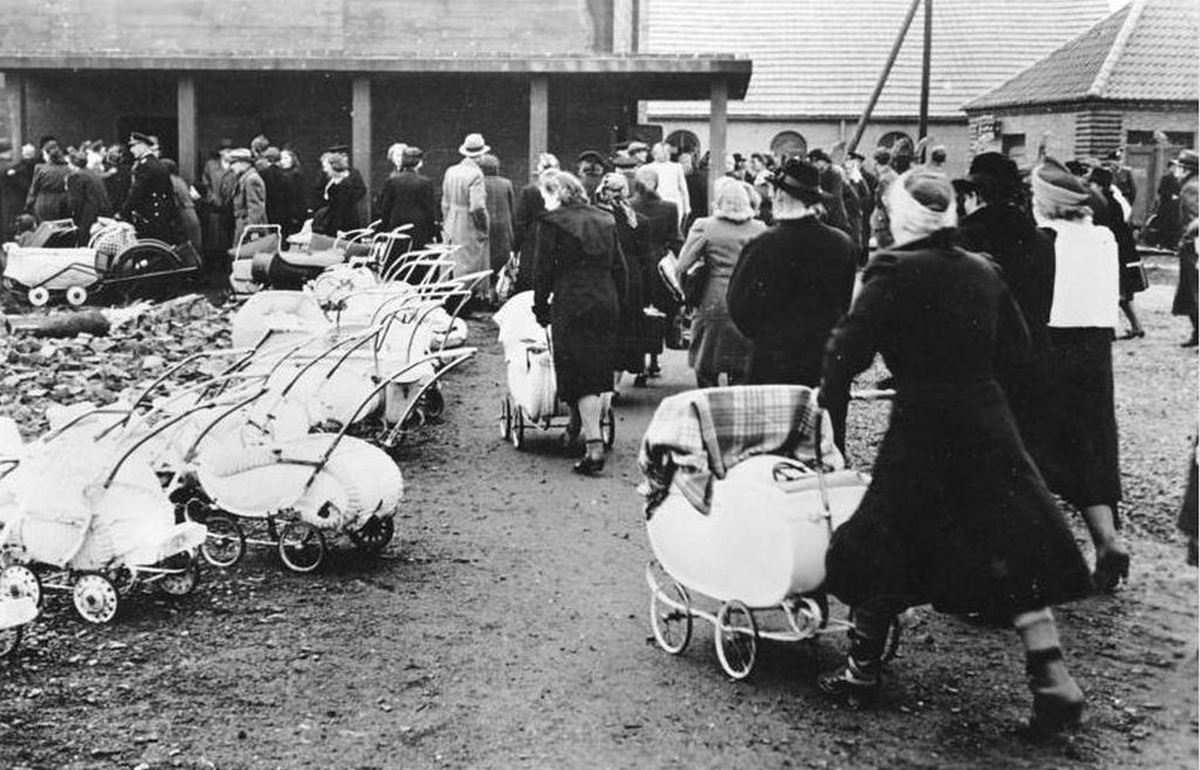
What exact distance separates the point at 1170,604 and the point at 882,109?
41174 millimetres

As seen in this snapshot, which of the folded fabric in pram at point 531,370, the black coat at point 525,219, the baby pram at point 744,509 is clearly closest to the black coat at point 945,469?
the baby pram at point 744,509

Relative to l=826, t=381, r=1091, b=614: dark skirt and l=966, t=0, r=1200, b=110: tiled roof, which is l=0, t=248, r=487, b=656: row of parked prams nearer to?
l=826, t=381, r=1091, b=614: dark skirt

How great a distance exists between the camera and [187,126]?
76.7ft

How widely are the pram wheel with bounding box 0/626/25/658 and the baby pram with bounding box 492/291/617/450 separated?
4.38 metres

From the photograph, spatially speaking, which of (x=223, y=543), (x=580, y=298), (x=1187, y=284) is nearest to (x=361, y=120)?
(x=1187, y=284)

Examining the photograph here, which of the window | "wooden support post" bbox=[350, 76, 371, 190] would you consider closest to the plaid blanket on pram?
"wooden support post" bbox=[350, 76, 371, 190]

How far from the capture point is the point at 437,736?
16.7 feet

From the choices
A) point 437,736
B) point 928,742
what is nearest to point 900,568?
point 928,742

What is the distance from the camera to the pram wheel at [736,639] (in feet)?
18.4

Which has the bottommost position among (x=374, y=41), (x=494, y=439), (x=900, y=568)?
(x=494, y=439)

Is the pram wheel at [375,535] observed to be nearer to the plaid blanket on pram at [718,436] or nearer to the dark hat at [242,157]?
the plaid blanket on pram at [718,436]

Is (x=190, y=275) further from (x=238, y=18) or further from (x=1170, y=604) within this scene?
(x=1170, y=604)

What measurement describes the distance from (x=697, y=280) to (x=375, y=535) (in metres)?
3.22

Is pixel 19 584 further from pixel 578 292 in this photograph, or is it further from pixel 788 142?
pixel 788 142
